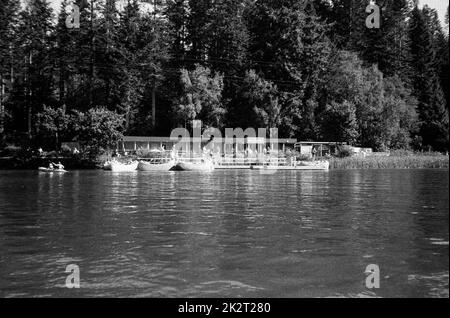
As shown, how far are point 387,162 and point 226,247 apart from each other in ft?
185

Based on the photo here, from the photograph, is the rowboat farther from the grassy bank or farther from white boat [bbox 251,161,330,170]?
the grassy bank

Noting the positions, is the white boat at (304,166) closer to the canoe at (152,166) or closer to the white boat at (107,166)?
the canoe at (152,166)

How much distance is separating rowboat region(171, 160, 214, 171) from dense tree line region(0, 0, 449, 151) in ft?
36.2

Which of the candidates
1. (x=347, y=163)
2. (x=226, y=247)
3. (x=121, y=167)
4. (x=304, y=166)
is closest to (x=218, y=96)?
(x=304, y=166)

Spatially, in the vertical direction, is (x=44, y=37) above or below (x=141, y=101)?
above

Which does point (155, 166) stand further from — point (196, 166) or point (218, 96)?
point (218, 96)

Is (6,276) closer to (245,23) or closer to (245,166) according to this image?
(245,166)

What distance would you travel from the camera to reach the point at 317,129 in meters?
74.6

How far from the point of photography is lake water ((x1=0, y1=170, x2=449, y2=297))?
993 centimetres

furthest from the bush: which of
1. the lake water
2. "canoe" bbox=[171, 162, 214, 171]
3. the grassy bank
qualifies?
the lake water

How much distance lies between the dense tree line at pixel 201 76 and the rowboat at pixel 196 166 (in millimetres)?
11042

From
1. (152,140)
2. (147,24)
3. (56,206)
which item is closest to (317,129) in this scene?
(152,140)

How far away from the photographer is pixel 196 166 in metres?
58.6

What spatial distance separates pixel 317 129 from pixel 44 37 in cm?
4115
